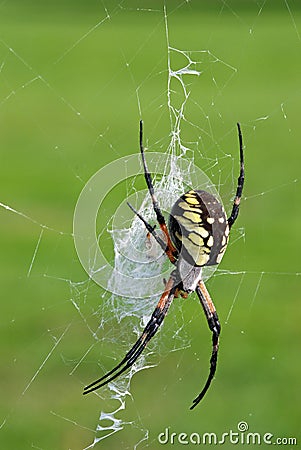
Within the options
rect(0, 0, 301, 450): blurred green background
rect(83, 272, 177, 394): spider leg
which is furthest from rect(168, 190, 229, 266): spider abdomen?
rect(0, 0, 301, 450): blurred green background

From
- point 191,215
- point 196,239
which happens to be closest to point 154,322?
point 196,239

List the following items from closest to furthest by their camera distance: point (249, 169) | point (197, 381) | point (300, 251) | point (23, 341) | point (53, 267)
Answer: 1. point (197, 381)
2. point (23, 341)
3. point (53, 267)
4. point (300, 251)
5. point (249, 169)

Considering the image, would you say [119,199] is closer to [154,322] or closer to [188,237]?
[154,322]

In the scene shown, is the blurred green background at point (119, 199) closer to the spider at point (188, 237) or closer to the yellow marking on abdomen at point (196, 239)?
the spider at point (188, 237)

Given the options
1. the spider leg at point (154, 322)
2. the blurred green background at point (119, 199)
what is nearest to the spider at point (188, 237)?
the spider leg at point (154, 322)

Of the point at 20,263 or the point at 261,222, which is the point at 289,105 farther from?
the point at 20,263

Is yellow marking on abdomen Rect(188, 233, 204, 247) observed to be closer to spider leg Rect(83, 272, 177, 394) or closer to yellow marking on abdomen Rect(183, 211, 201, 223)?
yellow marking on abdomen Rect(183, 211, 201, 223)

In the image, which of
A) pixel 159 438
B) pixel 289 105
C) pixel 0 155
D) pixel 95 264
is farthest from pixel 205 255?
pixel 289 105
